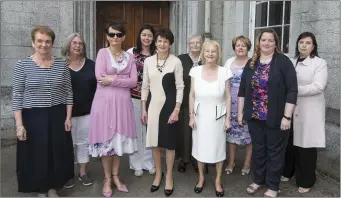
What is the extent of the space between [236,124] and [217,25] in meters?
3.15

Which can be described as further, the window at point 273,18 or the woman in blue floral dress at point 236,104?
the window at point 273,18

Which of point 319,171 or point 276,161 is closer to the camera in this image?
point 276,161

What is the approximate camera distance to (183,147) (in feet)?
15.0

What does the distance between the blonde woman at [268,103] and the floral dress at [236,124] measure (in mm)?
419

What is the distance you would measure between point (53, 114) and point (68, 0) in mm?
3136

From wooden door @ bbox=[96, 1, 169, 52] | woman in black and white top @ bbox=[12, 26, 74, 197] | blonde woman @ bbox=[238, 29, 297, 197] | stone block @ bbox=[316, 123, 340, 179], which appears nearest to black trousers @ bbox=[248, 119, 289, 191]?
blonde woman @ bbox=[238, 29, 297, 197]

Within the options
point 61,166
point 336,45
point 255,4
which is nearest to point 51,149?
point 61,166

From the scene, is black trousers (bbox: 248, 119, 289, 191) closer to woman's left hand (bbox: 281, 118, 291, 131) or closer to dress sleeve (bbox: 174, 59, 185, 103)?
woman's left hand (bbox: 281, 118, 291, 131)

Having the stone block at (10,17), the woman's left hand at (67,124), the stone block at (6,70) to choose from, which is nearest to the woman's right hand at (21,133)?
the woman's left hand at (67,124)

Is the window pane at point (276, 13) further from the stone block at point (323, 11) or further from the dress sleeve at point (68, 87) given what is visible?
the dress sleeve at point (68, 87)

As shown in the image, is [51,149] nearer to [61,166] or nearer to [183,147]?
[61,166]

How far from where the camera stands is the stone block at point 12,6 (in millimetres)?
5449

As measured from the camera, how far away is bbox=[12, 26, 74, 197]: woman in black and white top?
3.16 m

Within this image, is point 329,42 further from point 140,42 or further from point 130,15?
point 130,15
